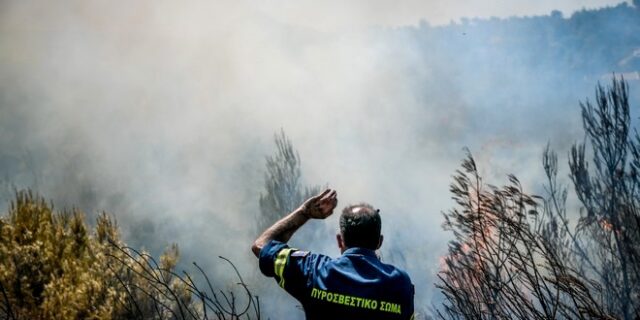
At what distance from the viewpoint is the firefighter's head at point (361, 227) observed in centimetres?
199

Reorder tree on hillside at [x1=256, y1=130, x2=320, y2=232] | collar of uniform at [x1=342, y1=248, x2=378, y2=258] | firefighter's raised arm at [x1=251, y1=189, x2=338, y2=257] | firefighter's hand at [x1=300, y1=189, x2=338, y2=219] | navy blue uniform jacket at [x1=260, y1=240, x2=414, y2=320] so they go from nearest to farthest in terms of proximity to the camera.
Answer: navy blue uniform jacket at [x1=260, y1=240, x2=414, y2=320] → collar of uniform at [x1=342, y1=248, x2=378, y2=258] → firefighter's raised arm at [x1=251, y1=189, x2=338, y2=257] → firefighter's hand at [x1=300, y1=189, x2=338, y2=219] → tree on hillside at [x1=256, y1=130, x2=320, y2=232]

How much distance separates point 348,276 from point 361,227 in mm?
221

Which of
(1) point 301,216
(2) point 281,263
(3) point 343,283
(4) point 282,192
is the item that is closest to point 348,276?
(3) point 343,283

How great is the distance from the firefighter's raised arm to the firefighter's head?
0.20 meters

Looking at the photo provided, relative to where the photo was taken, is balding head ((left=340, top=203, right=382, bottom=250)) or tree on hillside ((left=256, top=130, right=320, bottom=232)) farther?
tree on hillside ((left=256, top=130, right=320, bottom=232))

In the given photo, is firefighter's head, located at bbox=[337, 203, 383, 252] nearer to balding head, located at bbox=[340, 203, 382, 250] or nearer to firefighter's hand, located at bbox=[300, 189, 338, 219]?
balding head, located at bbox=[340, 203, 382, 250]

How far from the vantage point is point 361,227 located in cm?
198

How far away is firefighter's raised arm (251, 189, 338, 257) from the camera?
2098 mm

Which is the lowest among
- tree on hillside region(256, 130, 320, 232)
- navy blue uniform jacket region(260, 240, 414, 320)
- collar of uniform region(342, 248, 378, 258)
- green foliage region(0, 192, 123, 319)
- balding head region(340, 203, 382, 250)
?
navy blue uniform jacket region(260, 240, 414, 320)

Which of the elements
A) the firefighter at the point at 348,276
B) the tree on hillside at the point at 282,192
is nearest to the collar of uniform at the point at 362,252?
the firefighter at the point at 348,276

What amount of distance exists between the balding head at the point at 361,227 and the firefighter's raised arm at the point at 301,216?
20 cm

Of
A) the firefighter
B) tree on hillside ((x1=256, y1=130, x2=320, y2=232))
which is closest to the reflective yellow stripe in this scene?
the firefighter

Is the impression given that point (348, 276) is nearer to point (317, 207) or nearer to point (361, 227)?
point (361, 227)

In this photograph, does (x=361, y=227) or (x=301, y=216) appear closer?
(x=361, y=227)
